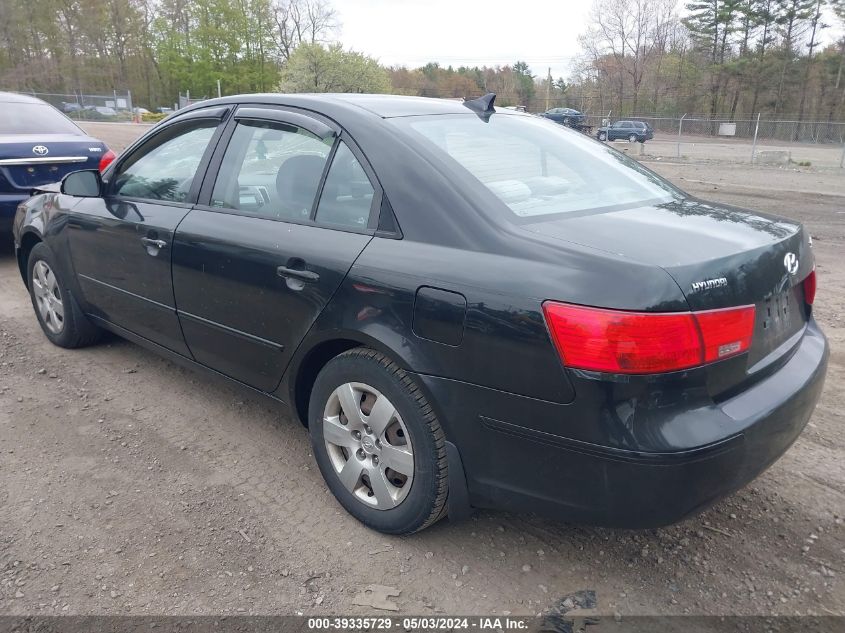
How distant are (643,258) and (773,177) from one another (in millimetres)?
18515

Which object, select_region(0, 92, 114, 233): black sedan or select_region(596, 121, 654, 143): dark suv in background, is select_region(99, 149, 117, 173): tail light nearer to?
select_region(0, 92, 114, 233): black sedan

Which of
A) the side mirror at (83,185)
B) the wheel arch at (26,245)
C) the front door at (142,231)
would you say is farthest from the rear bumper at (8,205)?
the side mirror at (83,185)

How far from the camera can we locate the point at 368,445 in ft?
8.63

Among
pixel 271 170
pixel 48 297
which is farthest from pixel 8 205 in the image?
pixel 271 170

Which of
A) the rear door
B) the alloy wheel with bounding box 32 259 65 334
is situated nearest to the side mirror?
the alloy wheel with bounding box 32 259 65 334

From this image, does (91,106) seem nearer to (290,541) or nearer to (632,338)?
(290,541)

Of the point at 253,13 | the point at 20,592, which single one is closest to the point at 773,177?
the point at 20,592

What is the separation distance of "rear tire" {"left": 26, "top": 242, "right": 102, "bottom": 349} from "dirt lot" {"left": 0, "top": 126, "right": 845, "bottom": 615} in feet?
2.81

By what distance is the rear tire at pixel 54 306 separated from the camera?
174 inches

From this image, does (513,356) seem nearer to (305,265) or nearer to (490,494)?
(490,494)

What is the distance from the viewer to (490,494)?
233cm

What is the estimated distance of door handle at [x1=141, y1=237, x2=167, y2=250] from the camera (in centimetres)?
341

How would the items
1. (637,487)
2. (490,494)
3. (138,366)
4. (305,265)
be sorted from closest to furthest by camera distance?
(637,487) → (490,494) → (305,265) → (138,366)

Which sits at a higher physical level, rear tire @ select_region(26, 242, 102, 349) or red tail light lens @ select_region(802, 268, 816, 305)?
red tail light lens @ select_region(802, 268, 816, 305)
